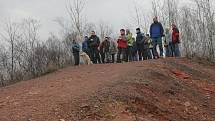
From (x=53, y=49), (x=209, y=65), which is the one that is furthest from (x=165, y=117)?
(x=53, y=49)

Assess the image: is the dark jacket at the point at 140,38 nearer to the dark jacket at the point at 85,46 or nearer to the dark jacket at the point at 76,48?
the dark jacket at the point at 85,46

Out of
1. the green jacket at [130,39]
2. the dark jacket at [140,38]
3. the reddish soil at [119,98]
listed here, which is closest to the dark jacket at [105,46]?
the green jacket at [130,39]

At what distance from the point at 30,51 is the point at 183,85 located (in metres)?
46.1

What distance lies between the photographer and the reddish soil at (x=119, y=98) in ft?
33.8

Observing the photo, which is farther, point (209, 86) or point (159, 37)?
point (159, 37)

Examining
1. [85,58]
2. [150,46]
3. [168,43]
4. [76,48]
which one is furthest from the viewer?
[76,48]

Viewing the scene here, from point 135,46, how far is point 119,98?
11417 mm

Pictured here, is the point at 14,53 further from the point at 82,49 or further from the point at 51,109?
the point at 51,109

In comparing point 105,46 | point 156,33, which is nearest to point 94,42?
point 105,46

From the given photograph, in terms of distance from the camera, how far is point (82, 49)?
2273cm

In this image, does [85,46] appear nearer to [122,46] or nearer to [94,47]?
[94,47]

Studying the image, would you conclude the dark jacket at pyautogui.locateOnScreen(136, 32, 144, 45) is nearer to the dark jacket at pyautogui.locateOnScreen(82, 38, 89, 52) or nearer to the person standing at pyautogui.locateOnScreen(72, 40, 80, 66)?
the dark jacket at pyautogui.locateOnScreen(82, 38, 89, 52)

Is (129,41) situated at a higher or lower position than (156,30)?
lower

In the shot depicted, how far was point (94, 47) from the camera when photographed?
879 inches
